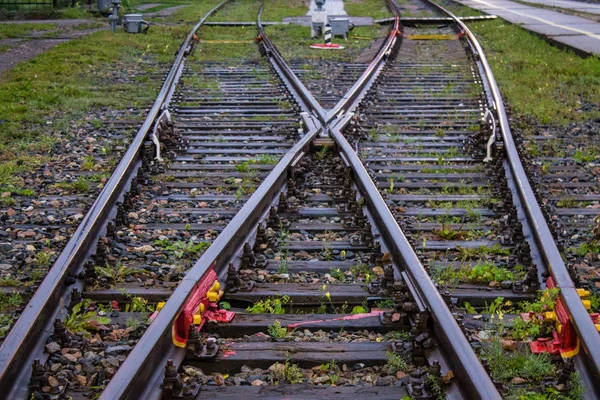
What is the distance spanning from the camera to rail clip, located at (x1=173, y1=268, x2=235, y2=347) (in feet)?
13.9

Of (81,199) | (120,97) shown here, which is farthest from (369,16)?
(81,199)

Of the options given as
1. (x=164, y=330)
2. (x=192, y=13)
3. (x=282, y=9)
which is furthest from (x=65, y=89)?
(x=282, y=9)

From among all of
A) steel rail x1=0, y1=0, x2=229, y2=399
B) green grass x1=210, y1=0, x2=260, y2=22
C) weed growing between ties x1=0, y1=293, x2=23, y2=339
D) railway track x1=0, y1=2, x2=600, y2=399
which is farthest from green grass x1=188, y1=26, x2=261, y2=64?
weed growing between ties x1=0, y1=293, x2=23, y2=339

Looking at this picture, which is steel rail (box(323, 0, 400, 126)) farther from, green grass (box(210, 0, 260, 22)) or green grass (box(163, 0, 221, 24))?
green grass (box(163, 0, 221, 24))

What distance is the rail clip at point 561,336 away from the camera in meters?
4.15

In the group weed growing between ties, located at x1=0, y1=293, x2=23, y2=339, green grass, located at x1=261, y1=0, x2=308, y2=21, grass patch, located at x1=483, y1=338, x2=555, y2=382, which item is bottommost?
weed growing between ties, located at x1=0, y1=293, x2=23, y2=339

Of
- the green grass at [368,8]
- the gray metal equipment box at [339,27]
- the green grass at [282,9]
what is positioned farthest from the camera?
the green grass at [368,8]

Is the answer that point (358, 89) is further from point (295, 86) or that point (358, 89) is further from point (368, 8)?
point (368, 8)

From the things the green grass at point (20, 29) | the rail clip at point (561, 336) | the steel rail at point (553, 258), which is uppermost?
the green grass at point (20, 29)

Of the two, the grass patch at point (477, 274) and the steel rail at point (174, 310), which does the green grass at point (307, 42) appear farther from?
the grass patch at point (477, 274)

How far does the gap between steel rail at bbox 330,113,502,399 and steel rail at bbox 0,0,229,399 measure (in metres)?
1.98

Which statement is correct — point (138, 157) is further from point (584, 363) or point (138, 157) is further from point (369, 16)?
point (369, 16)

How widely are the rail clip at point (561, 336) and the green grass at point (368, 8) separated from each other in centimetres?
2045

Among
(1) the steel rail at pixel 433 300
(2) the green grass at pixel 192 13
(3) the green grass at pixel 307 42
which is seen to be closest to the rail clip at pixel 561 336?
(1) the steel rail at pixel 433 300
